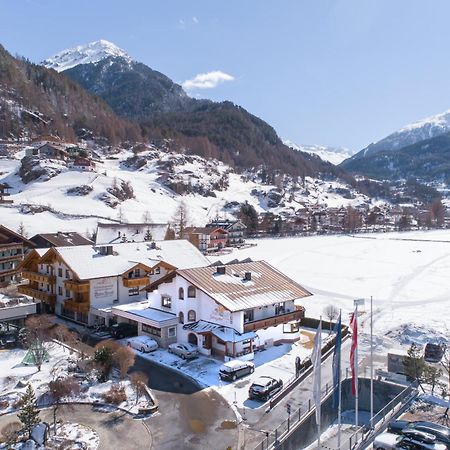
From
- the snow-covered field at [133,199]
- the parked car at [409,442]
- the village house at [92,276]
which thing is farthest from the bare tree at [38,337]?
the snow-covered field at [133,199]

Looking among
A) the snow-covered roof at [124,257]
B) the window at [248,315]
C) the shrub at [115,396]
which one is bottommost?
the shrub at [115,396]

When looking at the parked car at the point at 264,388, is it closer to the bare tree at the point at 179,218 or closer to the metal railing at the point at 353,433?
the metal railing at the point at 353,433

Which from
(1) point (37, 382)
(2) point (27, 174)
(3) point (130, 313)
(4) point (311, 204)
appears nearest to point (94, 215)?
(2) point (27, 174)

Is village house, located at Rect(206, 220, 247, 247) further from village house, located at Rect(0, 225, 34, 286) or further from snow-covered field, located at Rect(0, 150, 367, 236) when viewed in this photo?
village house, located at Rect(0, 225, 34, 286)

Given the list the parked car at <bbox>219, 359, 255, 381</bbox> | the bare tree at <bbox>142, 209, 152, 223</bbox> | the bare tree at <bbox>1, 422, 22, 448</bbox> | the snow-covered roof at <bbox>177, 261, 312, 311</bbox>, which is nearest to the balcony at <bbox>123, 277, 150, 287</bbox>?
the snow-covered roof at <bbox>177, 261, 312, 311</bbox>

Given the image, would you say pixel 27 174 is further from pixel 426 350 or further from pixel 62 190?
pixel 426 350

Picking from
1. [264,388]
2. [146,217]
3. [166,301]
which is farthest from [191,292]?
[146,217]
